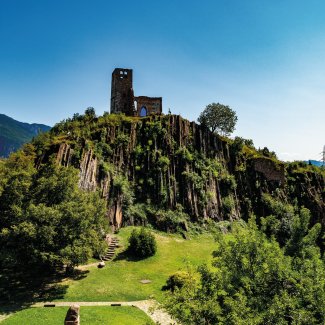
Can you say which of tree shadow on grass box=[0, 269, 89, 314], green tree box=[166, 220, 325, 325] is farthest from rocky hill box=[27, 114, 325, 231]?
green tree box=[166, 220, 325, 325]

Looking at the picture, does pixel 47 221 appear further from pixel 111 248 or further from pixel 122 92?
pixel 122 92

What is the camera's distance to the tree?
2443 inches

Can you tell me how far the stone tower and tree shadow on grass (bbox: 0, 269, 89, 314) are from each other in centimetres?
4210

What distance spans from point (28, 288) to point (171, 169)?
28064mm

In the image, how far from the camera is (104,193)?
43531mm

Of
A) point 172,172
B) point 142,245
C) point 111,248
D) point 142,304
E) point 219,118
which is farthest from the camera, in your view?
point 219,118

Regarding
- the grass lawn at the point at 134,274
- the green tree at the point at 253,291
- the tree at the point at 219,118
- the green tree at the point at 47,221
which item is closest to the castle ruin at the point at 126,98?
the tree at the point at 219,118

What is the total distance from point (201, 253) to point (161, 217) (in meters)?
8.94

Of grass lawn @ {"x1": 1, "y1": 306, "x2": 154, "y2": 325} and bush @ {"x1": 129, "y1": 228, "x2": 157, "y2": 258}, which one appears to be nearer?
grass lawn @ {"x1": 1, "y1": 306, "x2": 154, "y2": 325}

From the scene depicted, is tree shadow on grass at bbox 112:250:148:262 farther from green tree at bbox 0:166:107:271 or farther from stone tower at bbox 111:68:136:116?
stone tower at bbox 111:68:136:116

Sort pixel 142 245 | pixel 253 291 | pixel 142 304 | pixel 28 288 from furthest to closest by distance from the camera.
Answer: pixel 142 245
pixel 28 288
pixel 142 304
pixel 253 291

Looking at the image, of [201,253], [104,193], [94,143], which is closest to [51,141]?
[94,143]

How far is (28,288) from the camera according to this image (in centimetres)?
2755

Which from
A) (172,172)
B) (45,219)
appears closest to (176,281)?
(45,219)
